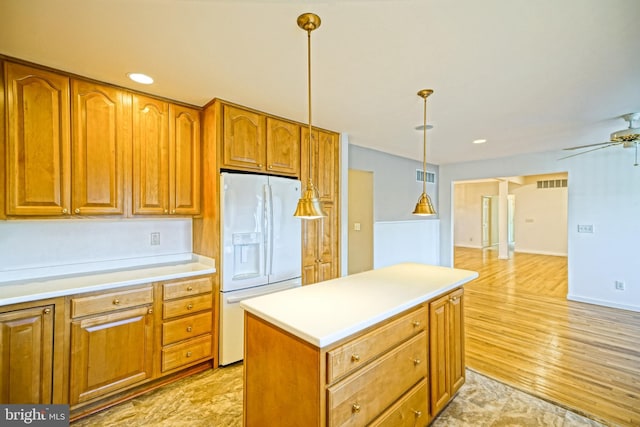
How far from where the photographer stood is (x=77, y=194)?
203 centimetres

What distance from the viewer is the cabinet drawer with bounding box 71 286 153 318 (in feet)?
6.06

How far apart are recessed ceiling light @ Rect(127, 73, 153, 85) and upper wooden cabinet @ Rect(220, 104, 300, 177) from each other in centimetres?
58

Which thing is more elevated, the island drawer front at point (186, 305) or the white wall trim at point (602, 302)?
the island drawer front at point (186, 305)

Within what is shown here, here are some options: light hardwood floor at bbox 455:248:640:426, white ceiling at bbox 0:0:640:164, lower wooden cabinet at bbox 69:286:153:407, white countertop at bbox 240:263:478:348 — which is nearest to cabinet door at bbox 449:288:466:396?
white countertop at bbox 240:263:478:348

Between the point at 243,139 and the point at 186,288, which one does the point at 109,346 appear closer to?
the point at 186,288

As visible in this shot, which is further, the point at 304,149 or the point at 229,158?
the point at 304,149

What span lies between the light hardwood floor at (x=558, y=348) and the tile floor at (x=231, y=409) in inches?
7.6

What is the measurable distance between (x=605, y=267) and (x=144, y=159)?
6.06 meters

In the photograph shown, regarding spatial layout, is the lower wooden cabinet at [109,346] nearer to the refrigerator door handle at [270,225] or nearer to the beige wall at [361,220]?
the refrigerator door handle at [270,225]

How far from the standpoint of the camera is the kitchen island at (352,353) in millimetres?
1202

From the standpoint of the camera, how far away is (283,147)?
292cm

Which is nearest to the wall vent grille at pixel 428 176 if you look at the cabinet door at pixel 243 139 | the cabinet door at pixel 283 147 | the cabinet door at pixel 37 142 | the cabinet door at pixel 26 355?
the cabinet door at pixel 283 147

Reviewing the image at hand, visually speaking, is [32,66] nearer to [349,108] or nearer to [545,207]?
[349,108]

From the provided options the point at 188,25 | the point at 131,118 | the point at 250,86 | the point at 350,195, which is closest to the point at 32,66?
the point at 131,118
